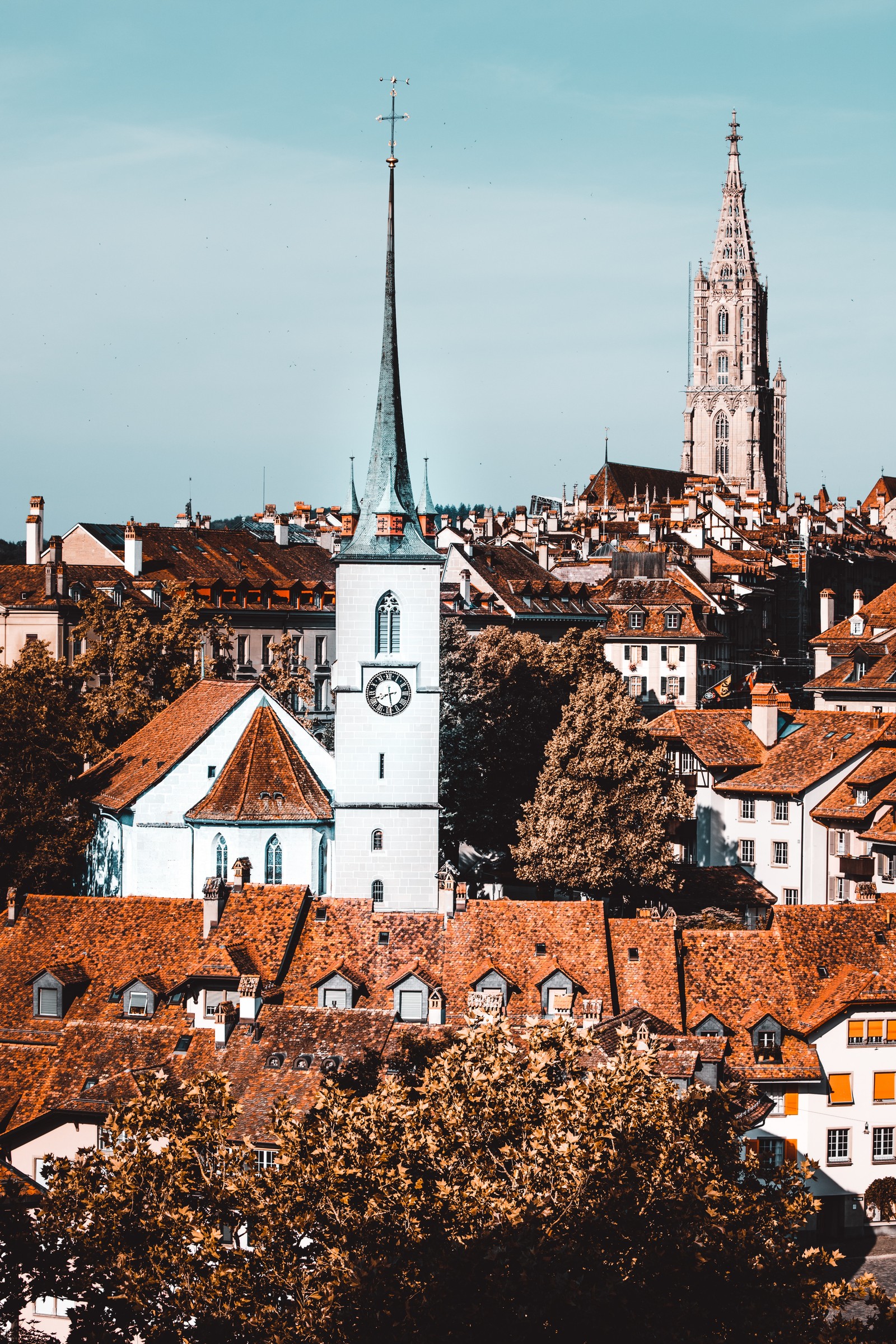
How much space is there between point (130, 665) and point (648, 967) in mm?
39646

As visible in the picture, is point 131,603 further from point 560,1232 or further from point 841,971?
point 560,1232

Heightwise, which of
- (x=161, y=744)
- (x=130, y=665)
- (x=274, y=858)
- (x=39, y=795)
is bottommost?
(x=274, y=858)

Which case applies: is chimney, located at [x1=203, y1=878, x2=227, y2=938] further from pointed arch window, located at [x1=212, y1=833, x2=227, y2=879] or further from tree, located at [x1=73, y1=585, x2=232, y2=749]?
tree, located at [x1=73, y1=585, x2=232, y2=749]

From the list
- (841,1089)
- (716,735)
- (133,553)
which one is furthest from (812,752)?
(133,553)

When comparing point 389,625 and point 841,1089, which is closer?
point 841,1089

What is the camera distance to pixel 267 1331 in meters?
33.6

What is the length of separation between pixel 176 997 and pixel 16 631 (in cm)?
5525

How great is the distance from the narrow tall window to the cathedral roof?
1095cm

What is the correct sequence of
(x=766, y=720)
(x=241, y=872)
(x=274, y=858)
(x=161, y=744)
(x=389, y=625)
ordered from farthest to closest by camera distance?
(x=766, y=720), (x=161, y=744), (x=274, y=858), (x=389, y=625), (x=241, y=872)

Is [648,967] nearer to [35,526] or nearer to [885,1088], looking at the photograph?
[885,1088]

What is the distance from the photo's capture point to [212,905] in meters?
62.2

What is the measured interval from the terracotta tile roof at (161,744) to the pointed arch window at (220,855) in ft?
10.9

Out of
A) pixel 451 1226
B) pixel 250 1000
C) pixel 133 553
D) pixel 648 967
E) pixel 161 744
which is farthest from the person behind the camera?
pixel 133 553

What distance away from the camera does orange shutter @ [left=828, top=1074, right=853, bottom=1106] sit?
191 ft
